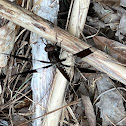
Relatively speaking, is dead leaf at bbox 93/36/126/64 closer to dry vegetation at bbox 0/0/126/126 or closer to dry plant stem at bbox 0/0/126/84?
Result: dry vegetation at bbox 0/0/126/126

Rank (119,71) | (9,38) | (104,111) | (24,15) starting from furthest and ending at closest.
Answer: (104,111), (9,38), (119,71), (24,15)

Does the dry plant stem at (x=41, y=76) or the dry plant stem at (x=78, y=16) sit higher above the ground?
the dry plant stem at (x=78, y=16)

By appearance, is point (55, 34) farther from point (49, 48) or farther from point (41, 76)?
point (41, 76)

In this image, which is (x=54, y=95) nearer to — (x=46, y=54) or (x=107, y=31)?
(x=46, y=54)

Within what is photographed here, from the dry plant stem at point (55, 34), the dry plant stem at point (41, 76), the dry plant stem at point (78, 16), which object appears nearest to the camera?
the dry plant stem at point (55, 34)

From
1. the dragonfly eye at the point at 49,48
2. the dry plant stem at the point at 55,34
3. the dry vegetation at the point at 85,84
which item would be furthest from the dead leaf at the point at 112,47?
the dragonfly eye at the point at 49,48

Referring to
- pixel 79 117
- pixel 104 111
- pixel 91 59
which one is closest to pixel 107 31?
pixel 91 59

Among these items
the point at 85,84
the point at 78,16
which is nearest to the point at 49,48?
the point at 78,16

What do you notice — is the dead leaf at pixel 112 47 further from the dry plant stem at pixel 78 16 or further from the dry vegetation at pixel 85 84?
the dry plant stem at pixel 78 16
